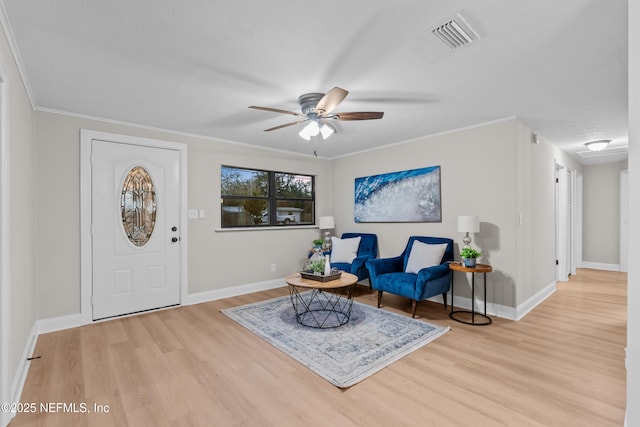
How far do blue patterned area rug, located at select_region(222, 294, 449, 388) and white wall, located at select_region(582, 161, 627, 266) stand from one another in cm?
570

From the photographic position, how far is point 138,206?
12.3 feet

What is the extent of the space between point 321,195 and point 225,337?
3.31 m

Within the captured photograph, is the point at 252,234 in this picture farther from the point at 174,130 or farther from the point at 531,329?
the point at 531,329

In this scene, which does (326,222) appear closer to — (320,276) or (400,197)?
(400,197)

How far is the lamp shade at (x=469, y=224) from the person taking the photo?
137 inches

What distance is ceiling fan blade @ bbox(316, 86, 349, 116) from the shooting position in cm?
219

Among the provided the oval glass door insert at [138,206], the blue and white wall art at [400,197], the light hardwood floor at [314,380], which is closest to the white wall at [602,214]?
the light hardwood floor at [314,380]

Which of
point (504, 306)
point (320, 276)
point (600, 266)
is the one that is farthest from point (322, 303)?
point (600, 266)

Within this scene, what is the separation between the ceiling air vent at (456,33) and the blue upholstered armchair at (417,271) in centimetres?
232

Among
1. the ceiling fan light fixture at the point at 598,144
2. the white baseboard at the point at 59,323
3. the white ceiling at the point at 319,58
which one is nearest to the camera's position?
the white ceiling at the point at 319,58

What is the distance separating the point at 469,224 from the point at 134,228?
13.0 ft

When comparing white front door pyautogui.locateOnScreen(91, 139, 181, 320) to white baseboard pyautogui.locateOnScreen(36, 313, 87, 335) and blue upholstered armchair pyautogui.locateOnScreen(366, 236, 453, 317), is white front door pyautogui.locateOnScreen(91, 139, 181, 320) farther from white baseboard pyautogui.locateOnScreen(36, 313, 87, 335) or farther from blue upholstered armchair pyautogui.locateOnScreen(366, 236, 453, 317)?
blue upholstered armchair pyautogui.locateOnScreen(366, 236, 453, 317)

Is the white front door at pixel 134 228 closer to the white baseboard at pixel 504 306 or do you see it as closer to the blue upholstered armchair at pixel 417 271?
the blue upholstered armchair at pixel 417 271

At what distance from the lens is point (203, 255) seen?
427 centimetres
